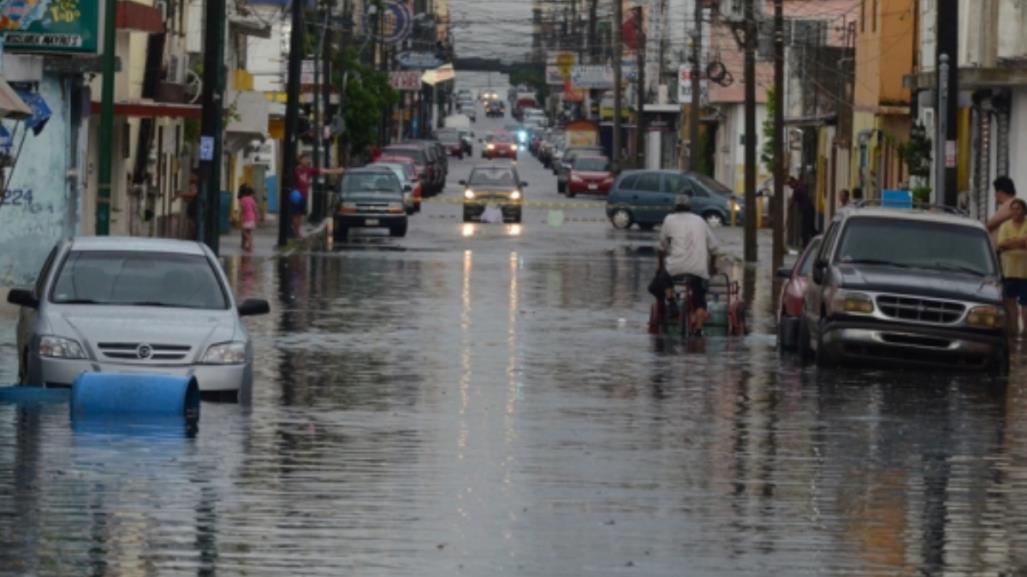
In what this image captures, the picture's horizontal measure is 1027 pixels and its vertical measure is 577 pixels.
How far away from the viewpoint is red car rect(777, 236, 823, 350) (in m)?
29.0

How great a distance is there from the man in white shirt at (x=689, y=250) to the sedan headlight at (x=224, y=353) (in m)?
11.1

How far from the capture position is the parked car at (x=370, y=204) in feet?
204

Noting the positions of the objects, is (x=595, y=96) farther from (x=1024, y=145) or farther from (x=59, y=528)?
(x=59, y=528)

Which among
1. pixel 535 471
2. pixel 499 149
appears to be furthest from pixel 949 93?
pixel 499 149

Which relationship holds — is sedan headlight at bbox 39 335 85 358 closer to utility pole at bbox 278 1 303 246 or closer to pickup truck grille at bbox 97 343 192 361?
pickup truck grille at bbox 97 343 192 361

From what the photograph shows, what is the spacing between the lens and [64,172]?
3675cm

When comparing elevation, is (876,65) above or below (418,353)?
above

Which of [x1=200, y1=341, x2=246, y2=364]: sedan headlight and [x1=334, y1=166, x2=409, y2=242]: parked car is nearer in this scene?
[x1=200, y1=341, x2=246, y2=364]: sedan headlight

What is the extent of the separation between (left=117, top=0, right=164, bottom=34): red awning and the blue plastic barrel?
26509 mm

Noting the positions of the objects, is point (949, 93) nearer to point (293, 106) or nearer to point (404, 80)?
point (293, 106)

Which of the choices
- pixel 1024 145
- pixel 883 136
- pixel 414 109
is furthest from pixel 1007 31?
pixel 414 109

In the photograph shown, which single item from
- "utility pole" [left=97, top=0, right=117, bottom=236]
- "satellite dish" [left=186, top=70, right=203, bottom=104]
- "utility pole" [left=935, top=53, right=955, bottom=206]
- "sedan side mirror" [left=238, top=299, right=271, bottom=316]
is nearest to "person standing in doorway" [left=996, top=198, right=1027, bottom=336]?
"utility pole" [left=935, top=53, right=955, bottom=206]

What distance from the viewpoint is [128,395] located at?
18781mm

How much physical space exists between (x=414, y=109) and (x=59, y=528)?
183171 millimetres
